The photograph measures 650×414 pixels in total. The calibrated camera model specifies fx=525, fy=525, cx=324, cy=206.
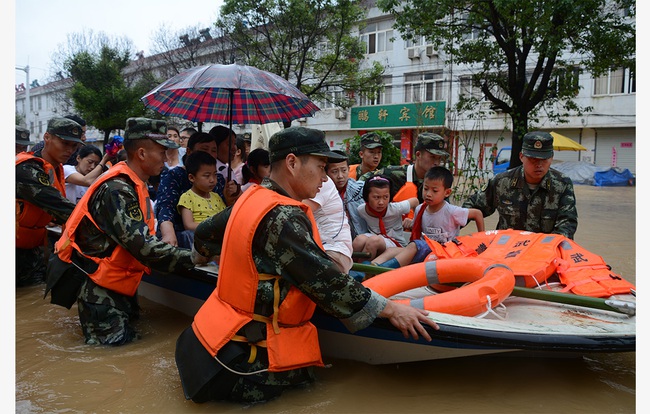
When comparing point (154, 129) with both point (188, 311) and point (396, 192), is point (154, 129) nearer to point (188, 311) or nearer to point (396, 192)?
point (188, 311)

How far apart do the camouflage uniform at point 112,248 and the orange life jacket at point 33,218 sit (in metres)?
1.77

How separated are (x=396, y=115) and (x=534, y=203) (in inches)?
836

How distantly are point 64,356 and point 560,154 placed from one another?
24563 mm

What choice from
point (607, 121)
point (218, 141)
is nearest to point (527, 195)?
point (218, 141)

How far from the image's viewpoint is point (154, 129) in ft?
12.0

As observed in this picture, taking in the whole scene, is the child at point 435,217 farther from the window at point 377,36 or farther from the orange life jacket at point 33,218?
the window at point 377,36

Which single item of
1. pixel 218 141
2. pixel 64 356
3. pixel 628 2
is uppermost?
pixel 628 2

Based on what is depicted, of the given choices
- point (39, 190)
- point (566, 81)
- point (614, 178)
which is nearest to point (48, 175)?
point (39, 190)

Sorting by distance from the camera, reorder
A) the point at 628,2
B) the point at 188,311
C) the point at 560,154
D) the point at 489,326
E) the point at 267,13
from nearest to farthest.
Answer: the point at 489,326 < the point at 188,311 < the point at 628,2 < the point at 267,13 < the point at 560,154

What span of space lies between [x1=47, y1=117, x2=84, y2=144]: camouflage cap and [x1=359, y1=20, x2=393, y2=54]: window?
22473 millimetres

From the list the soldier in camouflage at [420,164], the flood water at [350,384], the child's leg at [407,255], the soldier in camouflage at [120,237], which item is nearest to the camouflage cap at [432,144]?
the soldier in camouflage at [420,164]

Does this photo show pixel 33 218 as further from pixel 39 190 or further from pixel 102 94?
pixel 102 94

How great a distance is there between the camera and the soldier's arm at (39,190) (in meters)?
4.85

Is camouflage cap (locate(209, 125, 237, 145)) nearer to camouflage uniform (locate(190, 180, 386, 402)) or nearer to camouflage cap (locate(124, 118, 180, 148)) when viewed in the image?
camouflage cap (locate(124, 118, 180, 148))
